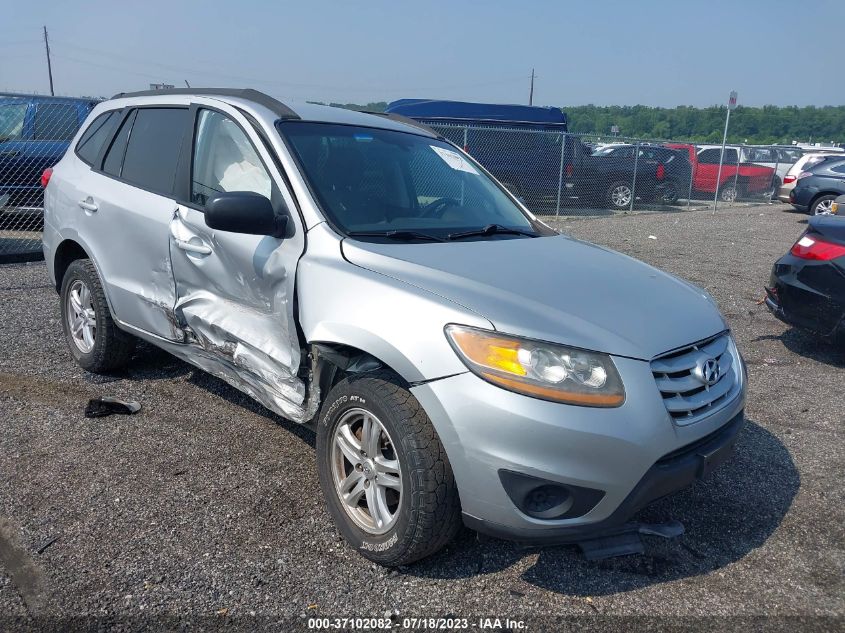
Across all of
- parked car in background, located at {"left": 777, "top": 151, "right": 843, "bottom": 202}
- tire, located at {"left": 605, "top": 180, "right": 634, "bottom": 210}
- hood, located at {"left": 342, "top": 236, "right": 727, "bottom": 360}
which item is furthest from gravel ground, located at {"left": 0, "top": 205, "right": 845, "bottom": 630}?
parked car in background, located at {"left": 777, "top": 151, "right": 843, "bottom": 202}

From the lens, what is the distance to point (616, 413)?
2441mm

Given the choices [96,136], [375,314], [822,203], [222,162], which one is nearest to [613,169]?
[822,203]

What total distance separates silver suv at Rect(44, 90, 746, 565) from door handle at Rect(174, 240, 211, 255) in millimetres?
15

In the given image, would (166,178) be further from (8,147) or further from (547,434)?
(8,147)

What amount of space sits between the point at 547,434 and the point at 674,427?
1.70 ft

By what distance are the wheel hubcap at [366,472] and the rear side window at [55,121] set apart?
8.51 meters

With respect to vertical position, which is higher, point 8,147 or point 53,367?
point 8,147

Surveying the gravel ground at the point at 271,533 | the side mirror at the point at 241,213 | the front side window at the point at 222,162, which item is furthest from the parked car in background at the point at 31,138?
the side mirror at the point at 241,213

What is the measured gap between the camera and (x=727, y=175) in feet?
66.7

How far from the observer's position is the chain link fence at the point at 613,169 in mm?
14992

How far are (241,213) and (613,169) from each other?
15.4 meters

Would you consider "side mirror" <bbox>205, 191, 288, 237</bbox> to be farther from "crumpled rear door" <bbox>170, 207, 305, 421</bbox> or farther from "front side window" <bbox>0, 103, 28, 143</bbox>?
"front side window" <bbox>0, 103, 28, 143</bbox>

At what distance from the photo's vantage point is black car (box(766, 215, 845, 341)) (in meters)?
5.20

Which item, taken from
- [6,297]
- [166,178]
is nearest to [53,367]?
[166,178]
